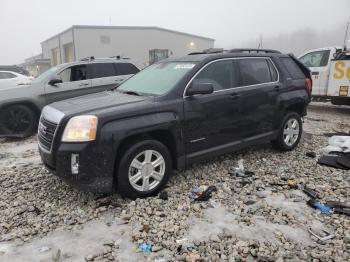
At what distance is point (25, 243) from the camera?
3.22 meters

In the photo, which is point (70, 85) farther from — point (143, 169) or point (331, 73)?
point (331, 73)

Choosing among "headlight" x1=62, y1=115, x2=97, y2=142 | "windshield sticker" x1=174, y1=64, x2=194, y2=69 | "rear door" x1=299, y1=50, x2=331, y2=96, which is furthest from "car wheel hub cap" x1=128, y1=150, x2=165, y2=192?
"rear door" x1=299, y1=50, x2=331, y2=96

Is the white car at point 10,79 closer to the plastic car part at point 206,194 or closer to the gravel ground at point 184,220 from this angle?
the gravel ground at point 184,220

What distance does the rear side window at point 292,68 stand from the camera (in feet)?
19.1

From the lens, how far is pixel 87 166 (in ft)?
11.8

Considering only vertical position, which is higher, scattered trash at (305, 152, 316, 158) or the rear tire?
the rear tire

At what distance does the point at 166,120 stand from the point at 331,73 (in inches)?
304

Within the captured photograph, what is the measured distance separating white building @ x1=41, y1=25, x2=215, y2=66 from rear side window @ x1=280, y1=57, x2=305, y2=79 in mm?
24831

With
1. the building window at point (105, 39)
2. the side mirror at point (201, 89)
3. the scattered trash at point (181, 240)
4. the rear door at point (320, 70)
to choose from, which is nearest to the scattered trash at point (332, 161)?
the side mirror at point (201, 89)

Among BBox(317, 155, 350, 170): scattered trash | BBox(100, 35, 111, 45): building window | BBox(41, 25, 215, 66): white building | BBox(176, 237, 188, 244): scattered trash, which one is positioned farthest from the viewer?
BBox(100, 35, 111, 45): building window

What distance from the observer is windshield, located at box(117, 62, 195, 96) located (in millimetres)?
4395

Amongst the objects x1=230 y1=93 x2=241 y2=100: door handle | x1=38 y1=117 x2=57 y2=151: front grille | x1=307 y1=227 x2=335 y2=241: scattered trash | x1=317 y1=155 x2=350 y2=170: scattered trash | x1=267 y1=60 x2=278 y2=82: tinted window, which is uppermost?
x1=267 y1=60 x2=278 y2=82: tinted window

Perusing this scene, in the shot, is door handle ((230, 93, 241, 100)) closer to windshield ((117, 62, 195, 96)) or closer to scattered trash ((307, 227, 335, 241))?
windshield ((117, 62, 195, 96))

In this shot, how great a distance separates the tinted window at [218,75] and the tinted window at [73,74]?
15.2ft
